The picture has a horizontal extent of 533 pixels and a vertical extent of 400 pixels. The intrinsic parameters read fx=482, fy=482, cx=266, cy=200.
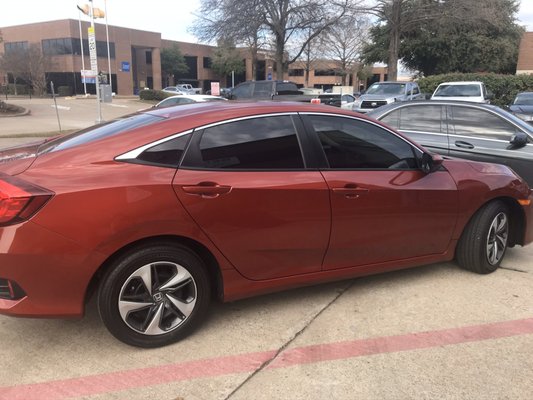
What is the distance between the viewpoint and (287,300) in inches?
153

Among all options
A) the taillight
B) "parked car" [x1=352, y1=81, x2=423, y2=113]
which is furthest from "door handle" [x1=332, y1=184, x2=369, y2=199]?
"parked car" [x1=352, y1=81, x2=423, y2=113]

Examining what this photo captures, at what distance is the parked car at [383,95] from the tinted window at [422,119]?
10383mm

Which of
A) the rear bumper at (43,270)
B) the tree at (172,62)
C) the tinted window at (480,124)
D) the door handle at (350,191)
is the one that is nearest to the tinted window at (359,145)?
the door handle at (350,191)

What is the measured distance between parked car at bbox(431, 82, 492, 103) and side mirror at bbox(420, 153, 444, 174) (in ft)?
49.7

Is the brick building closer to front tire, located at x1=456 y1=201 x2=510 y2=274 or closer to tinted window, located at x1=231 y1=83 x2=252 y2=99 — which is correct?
tinted window, located at x1=231 y1=83 x2=252 y2=99

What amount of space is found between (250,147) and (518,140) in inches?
163

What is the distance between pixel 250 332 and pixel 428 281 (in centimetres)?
181

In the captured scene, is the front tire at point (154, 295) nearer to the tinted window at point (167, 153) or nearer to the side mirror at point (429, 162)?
the tinted window at point (167, 153)

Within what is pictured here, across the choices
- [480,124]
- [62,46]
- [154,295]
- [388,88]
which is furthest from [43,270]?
[62,46]

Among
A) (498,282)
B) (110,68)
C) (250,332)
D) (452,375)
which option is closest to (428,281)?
(498,282)

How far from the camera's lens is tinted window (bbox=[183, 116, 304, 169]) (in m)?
3.15

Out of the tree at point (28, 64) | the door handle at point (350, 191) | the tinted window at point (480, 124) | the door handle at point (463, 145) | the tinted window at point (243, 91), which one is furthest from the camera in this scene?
the tree at point (28, 64)

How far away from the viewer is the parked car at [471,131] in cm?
625

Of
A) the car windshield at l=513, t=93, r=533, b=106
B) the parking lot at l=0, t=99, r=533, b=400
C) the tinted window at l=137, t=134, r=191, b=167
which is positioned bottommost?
the parking lot at l=0, t=99, r=533, b=400
